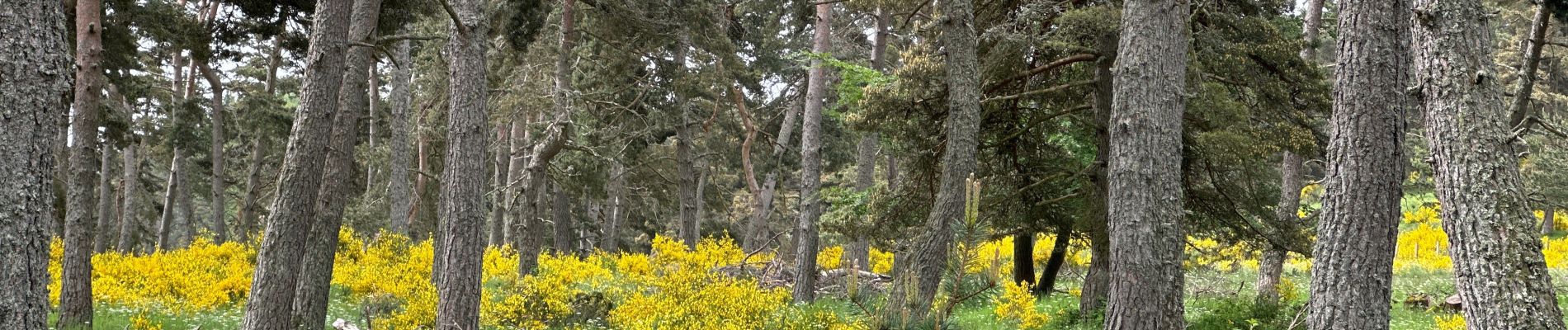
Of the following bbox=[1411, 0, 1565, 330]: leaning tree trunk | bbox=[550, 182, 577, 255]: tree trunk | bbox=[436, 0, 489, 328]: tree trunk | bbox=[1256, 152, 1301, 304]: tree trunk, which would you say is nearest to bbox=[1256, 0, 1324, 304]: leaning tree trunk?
bbox=[1256, 152, 1301, 304]: tree trunk

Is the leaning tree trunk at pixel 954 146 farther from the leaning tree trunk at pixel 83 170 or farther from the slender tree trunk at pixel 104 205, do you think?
the slender tree trunk at pixel 104 205

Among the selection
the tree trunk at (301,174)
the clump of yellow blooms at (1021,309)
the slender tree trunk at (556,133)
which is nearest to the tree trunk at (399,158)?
the slender tree trunk at (556,133)

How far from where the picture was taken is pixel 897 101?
1112cm

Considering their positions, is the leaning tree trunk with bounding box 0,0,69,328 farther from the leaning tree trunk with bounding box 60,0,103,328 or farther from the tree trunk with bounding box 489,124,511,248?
the tree trunk with bounding box 489,124,511,248

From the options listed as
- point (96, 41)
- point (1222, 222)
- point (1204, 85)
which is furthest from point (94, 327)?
point (1222, 222)

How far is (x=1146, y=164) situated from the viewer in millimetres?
7473

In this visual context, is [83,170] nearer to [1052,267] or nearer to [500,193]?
[500,193]

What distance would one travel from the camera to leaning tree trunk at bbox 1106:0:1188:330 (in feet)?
24.6

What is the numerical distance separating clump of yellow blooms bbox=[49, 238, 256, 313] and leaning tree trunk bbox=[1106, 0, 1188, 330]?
30.6ft

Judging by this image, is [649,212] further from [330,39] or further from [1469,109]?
[1469,109]

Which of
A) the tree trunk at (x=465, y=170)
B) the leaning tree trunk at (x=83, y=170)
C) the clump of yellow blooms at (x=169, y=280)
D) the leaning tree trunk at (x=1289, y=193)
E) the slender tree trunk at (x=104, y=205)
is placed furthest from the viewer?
the slender tree trunk at (x=104, y=205)

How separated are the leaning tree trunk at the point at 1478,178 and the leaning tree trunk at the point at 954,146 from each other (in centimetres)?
387

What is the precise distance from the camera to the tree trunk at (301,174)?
26.6 feet

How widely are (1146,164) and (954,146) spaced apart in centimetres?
205
